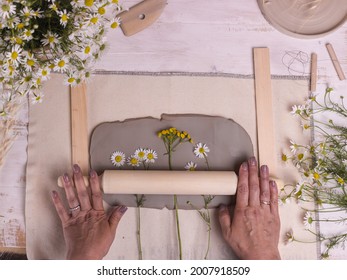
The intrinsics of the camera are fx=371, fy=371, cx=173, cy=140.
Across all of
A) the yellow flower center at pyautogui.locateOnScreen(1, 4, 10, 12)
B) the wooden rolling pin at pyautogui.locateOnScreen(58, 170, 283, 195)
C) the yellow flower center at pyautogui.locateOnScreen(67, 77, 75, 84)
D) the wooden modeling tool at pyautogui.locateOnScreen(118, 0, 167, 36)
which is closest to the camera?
the yellow flower center at pyautogui.locateOnScreen(1, 4, 10, 12)

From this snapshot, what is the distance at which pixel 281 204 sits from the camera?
3.41 feet

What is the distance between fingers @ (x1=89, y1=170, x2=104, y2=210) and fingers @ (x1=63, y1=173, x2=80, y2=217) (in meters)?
0.05

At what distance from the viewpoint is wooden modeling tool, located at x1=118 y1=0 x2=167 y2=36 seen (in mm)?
1049

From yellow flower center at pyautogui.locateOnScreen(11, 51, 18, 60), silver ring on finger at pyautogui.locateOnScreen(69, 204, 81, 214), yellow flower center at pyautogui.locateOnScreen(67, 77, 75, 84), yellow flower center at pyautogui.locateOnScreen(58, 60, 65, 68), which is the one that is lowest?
silver ring on finger at pyautogui.locateOnScreen(69, 204, 81, 214)

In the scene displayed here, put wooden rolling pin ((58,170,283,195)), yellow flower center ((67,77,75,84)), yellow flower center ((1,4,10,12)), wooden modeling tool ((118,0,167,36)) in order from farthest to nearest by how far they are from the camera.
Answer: wooden modeling tool ((118,0,167,36)) < wooden rolling pin ((58,170,283,195)) < yellow flower center ((67,77,75,84)) < yellow flower center ((1,4,10,12))

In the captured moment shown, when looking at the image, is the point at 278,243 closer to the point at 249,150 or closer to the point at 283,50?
the point at 249,150

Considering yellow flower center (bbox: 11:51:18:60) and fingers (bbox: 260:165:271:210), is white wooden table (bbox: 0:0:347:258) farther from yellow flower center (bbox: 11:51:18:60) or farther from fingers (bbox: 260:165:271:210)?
yellow flower center (bbox: 11:51:18:60)

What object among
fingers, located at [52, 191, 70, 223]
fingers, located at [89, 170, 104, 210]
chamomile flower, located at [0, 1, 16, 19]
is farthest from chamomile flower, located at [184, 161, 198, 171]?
chamomile flower, located at [0, 1, 16, 19]

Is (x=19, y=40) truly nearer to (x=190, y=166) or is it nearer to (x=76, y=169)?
(x=76, y=169)

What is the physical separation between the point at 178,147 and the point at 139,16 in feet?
1.28

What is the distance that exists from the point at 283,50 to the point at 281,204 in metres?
0.44

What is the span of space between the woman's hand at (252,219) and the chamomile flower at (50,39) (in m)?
0.57

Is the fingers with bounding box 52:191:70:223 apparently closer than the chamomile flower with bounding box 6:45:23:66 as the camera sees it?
No
